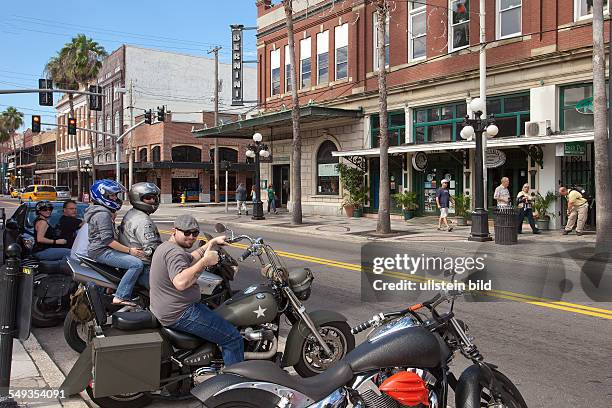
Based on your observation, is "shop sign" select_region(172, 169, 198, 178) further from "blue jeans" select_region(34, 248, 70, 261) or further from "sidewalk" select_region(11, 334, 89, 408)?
"sidewalk" select_region(11, 334, 89, 408)

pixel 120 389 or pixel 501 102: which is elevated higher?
pixel 501 102

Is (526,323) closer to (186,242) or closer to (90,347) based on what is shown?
(186,242)

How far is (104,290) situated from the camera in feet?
20.1

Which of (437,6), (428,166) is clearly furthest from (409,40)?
(428,166)

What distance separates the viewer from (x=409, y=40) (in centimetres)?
2539

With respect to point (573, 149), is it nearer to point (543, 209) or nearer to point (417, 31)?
point (543, 209)

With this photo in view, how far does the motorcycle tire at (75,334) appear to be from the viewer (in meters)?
5.94

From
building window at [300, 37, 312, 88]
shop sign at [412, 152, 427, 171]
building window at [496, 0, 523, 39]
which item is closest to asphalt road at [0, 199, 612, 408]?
shop sign at [412, 152, 427, 171]

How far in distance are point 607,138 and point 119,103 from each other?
5179 centimetres

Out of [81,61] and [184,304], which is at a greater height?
[81,61]

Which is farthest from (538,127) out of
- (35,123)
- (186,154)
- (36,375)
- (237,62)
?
(186,154)

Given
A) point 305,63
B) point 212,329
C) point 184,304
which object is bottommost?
point 212,329

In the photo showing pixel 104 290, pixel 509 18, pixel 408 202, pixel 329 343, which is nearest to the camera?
pixel 329 343

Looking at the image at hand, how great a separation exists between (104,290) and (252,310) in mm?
2431
